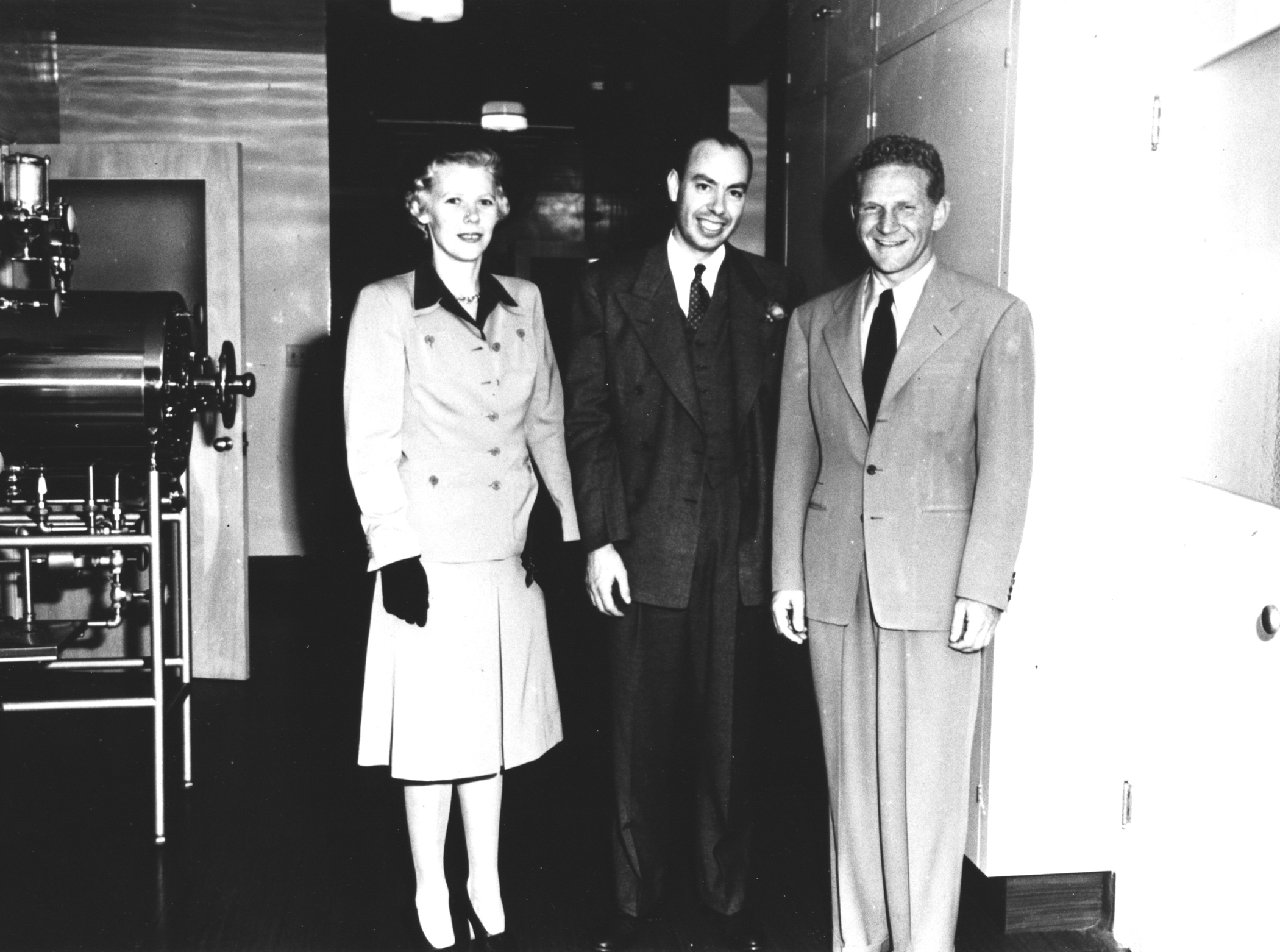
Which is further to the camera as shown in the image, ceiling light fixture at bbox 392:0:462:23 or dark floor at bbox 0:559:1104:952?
ceiling light fixture at bbox 392:0:462:23

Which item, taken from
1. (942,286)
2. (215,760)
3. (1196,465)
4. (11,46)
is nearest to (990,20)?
(942,286)

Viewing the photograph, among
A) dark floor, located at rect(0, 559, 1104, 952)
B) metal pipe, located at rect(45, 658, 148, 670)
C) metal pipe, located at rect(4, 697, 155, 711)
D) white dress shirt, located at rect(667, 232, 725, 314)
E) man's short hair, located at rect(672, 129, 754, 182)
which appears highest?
man's short hair, located at rect(672, 129, 754, 182)

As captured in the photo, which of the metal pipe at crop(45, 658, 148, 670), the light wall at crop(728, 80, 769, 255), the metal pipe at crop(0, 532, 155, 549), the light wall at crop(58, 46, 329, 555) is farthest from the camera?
the light wall at crop(728, 80, 769, 255)

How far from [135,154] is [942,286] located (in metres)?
3.49

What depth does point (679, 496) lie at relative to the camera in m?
2.52

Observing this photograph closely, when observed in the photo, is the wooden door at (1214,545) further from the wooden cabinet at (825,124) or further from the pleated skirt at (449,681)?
the pleated skirt at (449,681)

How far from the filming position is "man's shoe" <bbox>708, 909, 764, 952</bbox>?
102 inches

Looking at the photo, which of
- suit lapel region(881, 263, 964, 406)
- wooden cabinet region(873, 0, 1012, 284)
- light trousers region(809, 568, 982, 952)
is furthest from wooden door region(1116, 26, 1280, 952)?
suit lapel region(881, 263, 964, 406)

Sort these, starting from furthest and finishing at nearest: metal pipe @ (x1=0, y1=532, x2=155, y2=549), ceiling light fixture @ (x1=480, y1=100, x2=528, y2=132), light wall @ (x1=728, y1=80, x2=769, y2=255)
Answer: ceiling light fixture @ (x1=480, y1=100, x2=528, y2=132), light wall @ (x1=728, y1=80, x2=769, y2=255), metal pipe @ (x1=0, y1=532, x2=155, y2=549)

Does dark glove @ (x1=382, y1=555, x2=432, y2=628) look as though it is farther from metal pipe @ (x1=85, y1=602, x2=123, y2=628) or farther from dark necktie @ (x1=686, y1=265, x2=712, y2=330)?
metal pipe @ (x1=85, y1=602, x2=123, y2=628)

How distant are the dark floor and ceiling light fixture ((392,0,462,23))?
3233mm

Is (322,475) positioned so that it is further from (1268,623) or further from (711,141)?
(1268,623)

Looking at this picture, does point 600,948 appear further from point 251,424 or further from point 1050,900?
point 251,424

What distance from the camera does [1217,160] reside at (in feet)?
8.14
